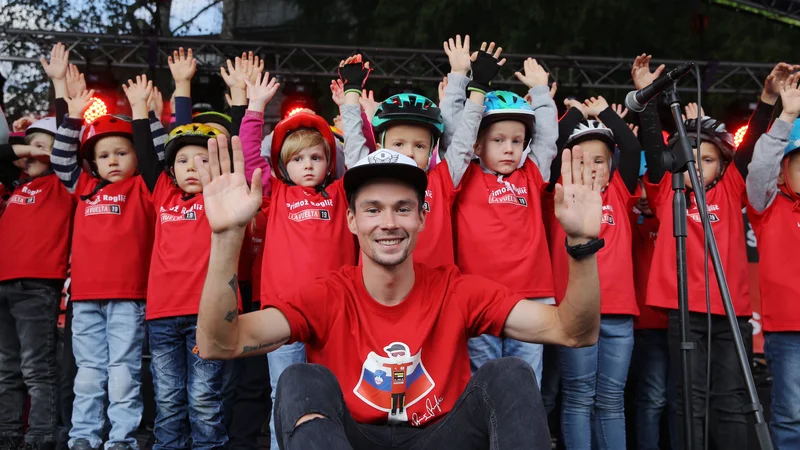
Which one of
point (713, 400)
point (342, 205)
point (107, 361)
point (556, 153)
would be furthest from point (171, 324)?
point (713, 400)

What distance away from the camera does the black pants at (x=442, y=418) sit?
2.38 m

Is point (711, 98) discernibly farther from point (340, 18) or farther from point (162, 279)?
point (162, 279)

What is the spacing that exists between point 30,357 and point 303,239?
2.10 metres

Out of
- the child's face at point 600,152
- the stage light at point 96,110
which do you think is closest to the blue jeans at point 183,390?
the child's face at point 600,152

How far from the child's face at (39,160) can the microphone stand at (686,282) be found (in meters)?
4.15

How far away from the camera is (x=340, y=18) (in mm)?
10250

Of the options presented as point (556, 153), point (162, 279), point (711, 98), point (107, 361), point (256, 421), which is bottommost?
point (256, 421)

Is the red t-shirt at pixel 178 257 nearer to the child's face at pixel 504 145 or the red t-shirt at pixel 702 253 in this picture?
the child's face at pixel 504 145

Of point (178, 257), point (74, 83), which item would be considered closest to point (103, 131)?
point (74, 83)

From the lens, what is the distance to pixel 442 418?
2746 millimetres

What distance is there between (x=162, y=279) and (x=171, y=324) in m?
0.26

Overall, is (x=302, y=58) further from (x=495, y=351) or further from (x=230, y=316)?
(x=230, y=316)

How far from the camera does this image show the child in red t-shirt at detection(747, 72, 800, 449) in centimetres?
438

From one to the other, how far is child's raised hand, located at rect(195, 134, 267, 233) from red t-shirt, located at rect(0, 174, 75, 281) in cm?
302
